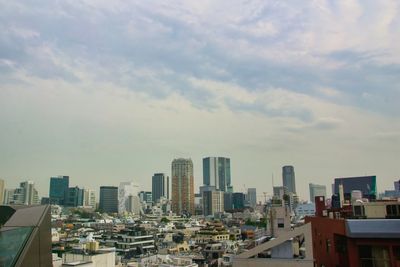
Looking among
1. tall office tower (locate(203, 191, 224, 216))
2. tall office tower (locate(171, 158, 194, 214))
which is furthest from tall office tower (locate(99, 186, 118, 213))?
tall office tower (locate(203, 191, 224, 216))

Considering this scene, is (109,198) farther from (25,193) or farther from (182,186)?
(25,193)

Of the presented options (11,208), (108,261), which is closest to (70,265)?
(108,261)

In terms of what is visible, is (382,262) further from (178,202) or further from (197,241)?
(178,202)

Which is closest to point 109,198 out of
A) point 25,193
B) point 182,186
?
point 182,186

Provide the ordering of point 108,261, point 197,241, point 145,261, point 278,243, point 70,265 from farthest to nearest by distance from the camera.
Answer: point 197,241 → point 145,261 → point 108,261 → point 70,265 → point 278,243

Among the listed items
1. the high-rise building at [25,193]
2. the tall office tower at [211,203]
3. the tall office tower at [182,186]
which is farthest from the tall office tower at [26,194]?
the tall office tower at [211,203]

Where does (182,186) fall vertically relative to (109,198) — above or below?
above
